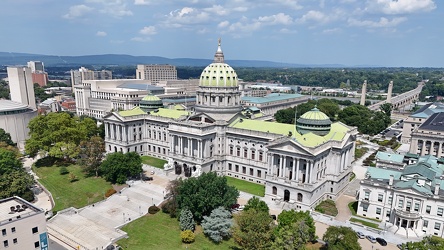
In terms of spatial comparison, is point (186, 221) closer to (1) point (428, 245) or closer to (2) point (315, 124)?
(1) point (428, 245)

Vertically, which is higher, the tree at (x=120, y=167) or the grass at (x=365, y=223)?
the tree at (x=120, y=167)

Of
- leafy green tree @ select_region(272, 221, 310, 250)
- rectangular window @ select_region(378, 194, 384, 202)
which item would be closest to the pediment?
rectangular window @ select_region(378, 194, 384, 202)

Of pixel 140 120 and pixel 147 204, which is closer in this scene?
pixel 147 204

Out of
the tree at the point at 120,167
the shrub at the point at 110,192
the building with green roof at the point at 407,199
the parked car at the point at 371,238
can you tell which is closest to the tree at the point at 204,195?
the shrub at the point at 110,192

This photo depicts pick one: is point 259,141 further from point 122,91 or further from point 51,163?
Result: point 122,91

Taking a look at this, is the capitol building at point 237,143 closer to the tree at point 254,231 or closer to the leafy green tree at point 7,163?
the tree at point 254,231

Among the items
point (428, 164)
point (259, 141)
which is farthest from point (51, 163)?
point (428, 164)

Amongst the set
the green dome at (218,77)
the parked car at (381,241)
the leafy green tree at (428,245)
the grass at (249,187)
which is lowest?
the grass at (249,187)
